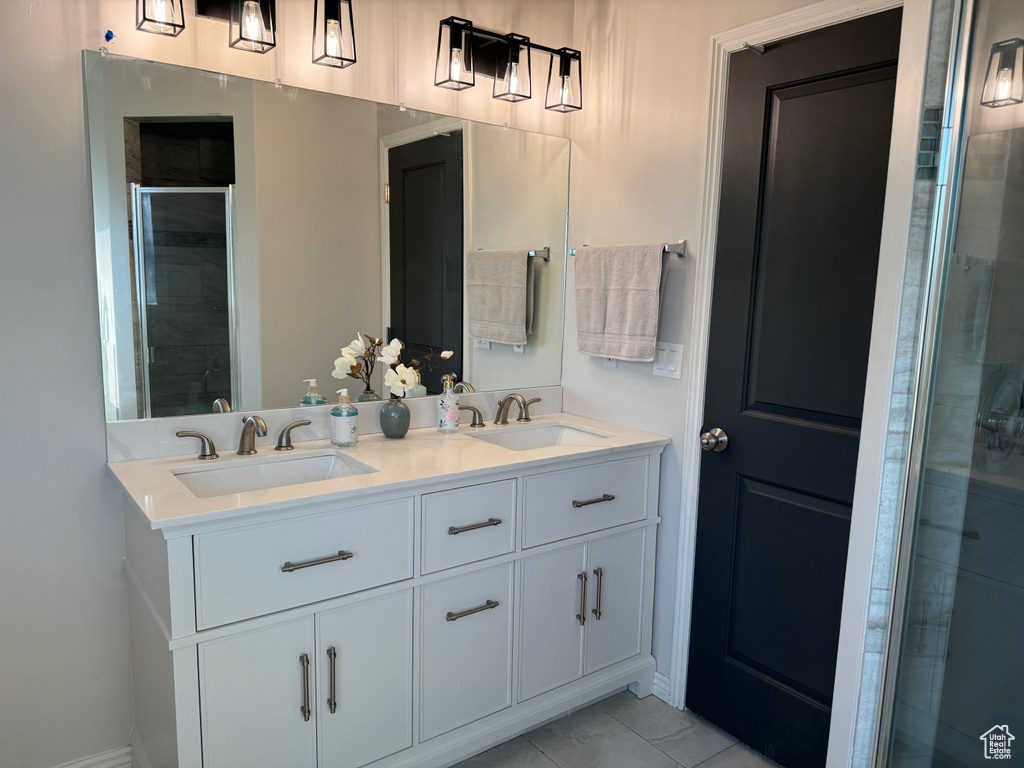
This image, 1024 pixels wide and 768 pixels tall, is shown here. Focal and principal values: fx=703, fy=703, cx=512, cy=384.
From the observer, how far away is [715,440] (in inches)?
83.9

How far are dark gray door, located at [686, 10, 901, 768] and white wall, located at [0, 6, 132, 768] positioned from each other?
5.63ft

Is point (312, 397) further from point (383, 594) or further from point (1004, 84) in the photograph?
point (1004, 84)

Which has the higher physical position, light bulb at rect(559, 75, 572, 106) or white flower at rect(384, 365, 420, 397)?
light bulb at rect(559, 75, 572, 106)

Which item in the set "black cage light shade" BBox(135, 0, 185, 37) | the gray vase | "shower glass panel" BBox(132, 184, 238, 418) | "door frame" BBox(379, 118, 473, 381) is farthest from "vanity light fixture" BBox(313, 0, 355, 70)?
the gray vase

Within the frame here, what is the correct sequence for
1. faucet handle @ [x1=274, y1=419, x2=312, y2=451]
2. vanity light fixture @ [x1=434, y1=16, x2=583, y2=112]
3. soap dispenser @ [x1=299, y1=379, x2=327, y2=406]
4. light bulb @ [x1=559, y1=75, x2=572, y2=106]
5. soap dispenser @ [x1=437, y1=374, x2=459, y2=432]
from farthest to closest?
light bulb @ [x1=559, y1=75, x2=572, y2=106] < soap dispenser @ [x1=437, y1=374, x2=459, y2=432] < vanity light fixture @ [x1=434, y1=16, x2=583, y2=112] < soap dispenser @ [x1=299, y1=379, x2=327, y2=406] < faucet handle @ [x1=274, y1=419, x2=312, y2=451]

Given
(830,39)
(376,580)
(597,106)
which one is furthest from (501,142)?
(376,580)

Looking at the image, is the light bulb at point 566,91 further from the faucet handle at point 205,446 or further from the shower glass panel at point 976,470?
the faucet handle at point 205,446

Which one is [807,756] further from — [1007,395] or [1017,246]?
[1017,246]

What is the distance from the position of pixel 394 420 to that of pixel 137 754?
1135 mm

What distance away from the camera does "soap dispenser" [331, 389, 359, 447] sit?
2037 millimetres

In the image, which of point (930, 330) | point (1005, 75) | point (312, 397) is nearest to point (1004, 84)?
point (1005, 75)

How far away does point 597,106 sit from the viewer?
8.15 feet

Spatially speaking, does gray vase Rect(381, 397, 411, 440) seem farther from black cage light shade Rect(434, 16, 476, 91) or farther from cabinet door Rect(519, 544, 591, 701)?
black cage light shade Rect(434, 16, 476, 91)

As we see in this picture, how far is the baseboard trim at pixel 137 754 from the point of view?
1838 mm
